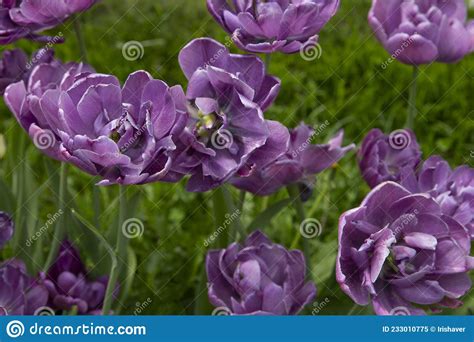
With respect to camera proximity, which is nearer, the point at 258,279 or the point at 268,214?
the point at 258,279

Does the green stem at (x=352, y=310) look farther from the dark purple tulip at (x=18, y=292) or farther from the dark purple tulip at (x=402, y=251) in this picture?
the dark purple tulip at (x=18, y=292)

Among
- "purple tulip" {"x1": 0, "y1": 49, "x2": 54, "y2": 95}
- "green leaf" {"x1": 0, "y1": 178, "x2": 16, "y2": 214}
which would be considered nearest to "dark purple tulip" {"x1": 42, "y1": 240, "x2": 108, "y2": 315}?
"green leaf" {"x1": 0, "y1": 178, "x2": 16, "y2": 214}

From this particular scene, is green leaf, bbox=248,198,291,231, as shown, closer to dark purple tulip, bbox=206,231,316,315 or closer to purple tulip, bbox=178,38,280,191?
dark purple tulip, bbox=206,231,316,315

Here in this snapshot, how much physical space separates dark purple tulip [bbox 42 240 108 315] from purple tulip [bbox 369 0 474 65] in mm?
588

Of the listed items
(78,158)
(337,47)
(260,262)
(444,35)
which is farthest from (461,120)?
(78,158)

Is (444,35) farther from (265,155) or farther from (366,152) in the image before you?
(265,155)

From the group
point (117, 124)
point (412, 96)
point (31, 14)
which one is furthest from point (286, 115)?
point (117, 124)

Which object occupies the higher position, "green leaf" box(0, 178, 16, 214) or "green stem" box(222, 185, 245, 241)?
"green stem" box(222, 185, 245, 241)

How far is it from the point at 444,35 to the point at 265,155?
1.34 ft

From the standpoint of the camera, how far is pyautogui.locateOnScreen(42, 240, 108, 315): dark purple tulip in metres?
1.48

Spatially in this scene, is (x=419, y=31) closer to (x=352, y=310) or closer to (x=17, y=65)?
(x=352, y=310)

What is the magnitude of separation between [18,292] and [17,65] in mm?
347

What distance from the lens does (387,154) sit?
1.45m

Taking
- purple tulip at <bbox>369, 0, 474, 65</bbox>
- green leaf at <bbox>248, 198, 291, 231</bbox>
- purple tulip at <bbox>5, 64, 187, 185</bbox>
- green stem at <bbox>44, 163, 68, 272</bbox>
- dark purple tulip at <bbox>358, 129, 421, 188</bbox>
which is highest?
purple tulip at <bbox>369, 0, 474, 65</bbox>
